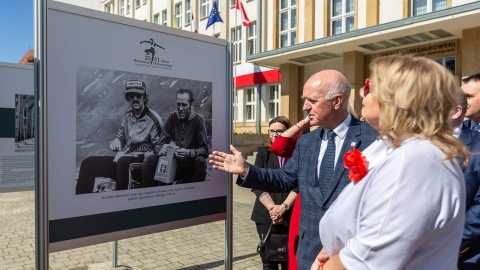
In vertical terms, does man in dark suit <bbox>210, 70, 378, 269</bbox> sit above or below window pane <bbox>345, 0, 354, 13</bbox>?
below

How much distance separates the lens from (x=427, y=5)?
55.0 feet

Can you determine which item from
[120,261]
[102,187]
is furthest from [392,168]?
[120,261]

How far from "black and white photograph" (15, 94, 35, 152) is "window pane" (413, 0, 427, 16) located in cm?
1577

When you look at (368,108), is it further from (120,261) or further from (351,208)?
(120,261)

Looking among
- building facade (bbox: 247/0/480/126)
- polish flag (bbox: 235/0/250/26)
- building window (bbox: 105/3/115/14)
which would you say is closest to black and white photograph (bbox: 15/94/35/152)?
building facade (bbox: 247/0/480/126)

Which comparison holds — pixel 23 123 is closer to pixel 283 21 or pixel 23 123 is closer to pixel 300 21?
pixel 300 21

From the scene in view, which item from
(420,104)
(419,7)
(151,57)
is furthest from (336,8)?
(420,104)

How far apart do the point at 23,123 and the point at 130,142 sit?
3.85 meters

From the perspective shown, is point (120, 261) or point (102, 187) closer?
point (102, 187)

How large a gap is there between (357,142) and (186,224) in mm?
1675

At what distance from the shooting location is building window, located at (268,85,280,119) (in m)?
24.8

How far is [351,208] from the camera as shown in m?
1.44

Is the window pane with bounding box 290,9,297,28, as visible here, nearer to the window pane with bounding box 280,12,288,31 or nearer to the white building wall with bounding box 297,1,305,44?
the window pane with bounding box 280,12,288,31

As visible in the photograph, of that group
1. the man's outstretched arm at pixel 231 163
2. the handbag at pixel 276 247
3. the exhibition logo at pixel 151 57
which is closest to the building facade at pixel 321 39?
the handbag at pixel 276 247
